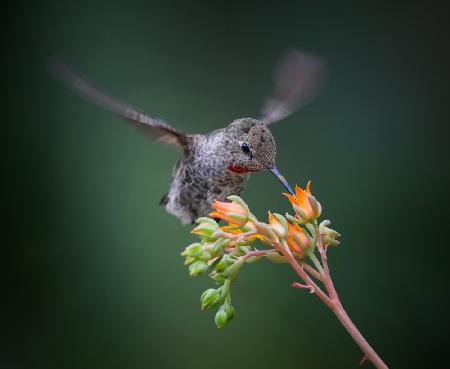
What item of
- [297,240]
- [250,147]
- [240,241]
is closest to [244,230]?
[240,241]

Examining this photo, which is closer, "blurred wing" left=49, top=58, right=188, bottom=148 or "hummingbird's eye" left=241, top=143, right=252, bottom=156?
"blurred wing" left=49, top=58, right=188, bottom=148

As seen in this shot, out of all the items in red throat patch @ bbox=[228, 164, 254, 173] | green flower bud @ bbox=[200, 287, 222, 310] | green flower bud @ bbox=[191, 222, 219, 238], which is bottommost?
green flower bud @ bbox=[200, 287, 222, 310]

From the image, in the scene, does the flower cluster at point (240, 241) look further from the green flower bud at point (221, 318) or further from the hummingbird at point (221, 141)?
the hummingbird at point (221, 141)

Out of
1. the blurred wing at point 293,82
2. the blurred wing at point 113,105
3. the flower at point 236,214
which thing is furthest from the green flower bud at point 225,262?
the blurred wing at point 293,82

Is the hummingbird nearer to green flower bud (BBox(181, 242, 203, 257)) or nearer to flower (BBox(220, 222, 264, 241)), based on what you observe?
flower (BBox(220, 222, 264, 241))

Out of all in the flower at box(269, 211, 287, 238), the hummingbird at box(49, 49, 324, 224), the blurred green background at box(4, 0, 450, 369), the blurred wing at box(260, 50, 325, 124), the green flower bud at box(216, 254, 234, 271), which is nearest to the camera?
the flower at box(269, 211, 287, 238)

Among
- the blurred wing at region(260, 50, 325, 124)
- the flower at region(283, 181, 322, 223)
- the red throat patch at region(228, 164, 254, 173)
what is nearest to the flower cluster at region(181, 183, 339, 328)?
the flower at region(283, 181, 322, 223)
